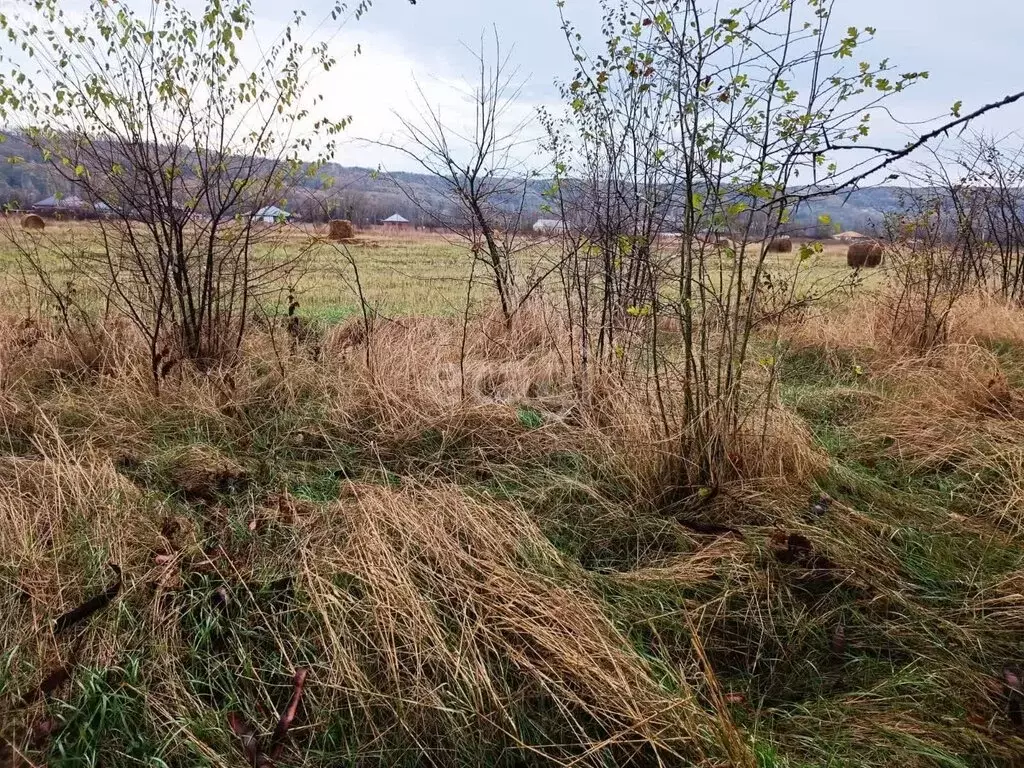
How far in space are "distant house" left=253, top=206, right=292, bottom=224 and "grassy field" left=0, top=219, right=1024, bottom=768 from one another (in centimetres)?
125

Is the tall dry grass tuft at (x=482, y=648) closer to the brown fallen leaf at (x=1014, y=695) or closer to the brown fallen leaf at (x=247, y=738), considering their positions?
the brown fallen leaf at (x=247, y=738)

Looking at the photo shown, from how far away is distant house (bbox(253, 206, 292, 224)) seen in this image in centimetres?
420

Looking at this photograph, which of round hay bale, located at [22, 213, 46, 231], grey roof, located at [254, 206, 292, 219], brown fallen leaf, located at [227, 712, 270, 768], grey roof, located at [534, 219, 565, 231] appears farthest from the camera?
round hay bale, located at [22, 213, 46, 231]

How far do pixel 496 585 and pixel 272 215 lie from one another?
3.29 metres

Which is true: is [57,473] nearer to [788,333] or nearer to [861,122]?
[861,122]

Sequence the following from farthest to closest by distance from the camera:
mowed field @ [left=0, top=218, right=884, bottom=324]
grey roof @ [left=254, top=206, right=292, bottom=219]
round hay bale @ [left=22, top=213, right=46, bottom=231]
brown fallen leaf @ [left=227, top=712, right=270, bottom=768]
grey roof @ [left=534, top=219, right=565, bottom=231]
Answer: round hay bale @ [left=22, top=213, right=46, bottom=231]
grey roof @ [left=534, top=219, right=565, bottom=231]
mowed field @ [left=0, top=218, right=884, bottom=324]
grey roof @ [left=254, top=206, right=292, bottom=219]
brown fallen leaf @ [left=227, top=712, right=270, bottom=768]

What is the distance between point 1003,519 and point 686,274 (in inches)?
60.9

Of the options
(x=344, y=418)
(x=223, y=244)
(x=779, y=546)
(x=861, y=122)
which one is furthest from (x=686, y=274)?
(x=223, y=244)

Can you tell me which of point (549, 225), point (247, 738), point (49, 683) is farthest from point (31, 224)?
point (247, 738)

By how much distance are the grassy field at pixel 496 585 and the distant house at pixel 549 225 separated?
5.47 ft

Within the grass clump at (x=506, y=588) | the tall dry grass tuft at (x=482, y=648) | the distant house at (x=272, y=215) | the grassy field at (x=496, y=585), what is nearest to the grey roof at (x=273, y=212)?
the distant house at (x=272, y=215)

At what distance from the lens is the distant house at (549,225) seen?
479 centimetres

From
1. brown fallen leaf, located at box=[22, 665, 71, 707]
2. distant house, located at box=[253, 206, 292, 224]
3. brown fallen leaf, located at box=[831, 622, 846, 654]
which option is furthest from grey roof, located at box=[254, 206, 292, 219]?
brown fallen leaf, located at box=[831, 622, 846, 654]

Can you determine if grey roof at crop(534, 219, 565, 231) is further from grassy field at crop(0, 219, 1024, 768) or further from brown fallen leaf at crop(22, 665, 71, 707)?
brown fallen leaf at crop(22, 665, 71, 707)
